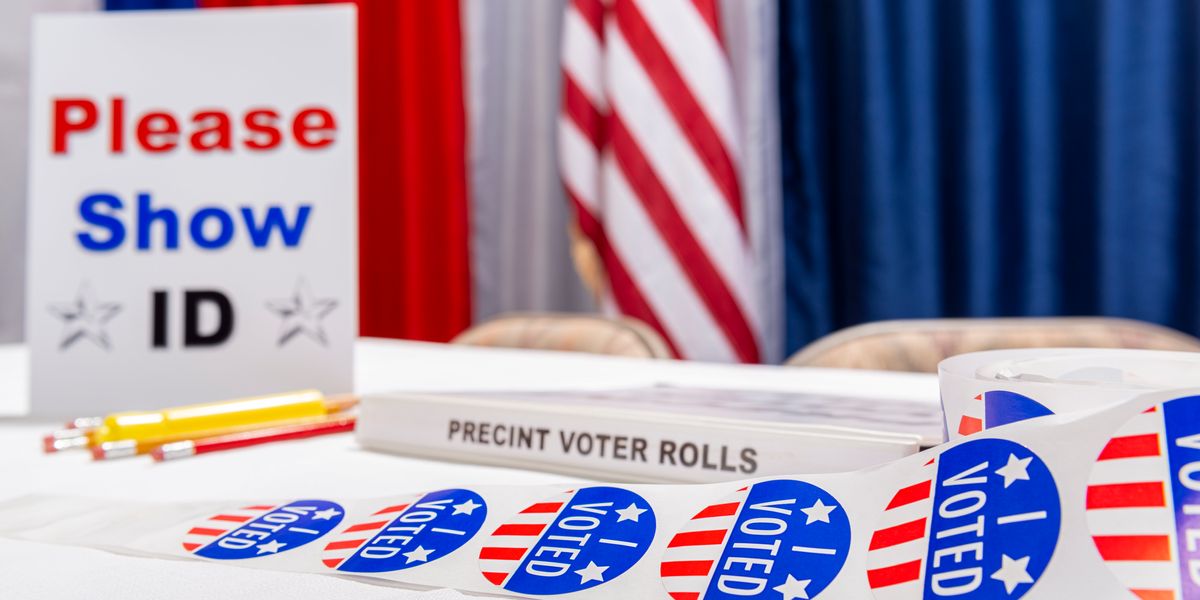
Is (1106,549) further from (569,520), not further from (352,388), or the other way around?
(352,388)

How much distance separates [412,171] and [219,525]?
85.9 inches

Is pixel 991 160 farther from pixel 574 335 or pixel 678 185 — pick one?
pixel 574 335

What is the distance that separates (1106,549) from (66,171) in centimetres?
67

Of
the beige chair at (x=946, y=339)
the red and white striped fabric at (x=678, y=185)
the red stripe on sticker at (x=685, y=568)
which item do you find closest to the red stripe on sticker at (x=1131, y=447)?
the red stripe on sticker at (x=685, y=568)

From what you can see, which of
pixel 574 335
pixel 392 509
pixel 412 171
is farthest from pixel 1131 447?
pixel 412 171

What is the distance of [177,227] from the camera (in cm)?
65

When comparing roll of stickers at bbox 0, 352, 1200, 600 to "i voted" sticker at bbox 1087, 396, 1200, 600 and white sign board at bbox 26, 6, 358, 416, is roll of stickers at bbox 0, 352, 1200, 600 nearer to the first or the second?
"i voted" sticker at bbox 1087, 396, 1200, 600

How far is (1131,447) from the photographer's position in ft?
0.71

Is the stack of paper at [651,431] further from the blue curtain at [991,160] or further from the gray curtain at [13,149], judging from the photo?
the gray curtain at [13,149]

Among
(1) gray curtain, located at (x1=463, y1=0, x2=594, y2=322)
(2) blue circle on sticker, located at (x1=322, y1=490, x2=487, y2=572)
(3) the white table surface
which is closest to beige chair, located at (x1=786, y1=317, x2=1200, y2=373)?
(3) the white table surface

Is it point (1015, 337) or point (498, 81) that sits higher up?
point (498, 81)

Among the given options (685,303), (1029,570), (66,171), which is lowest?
(685,303)

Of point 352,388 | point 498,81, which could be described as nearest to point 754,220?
point 498,81

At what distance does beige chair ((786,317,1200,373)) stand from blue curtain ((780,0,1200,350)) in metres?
0.90
